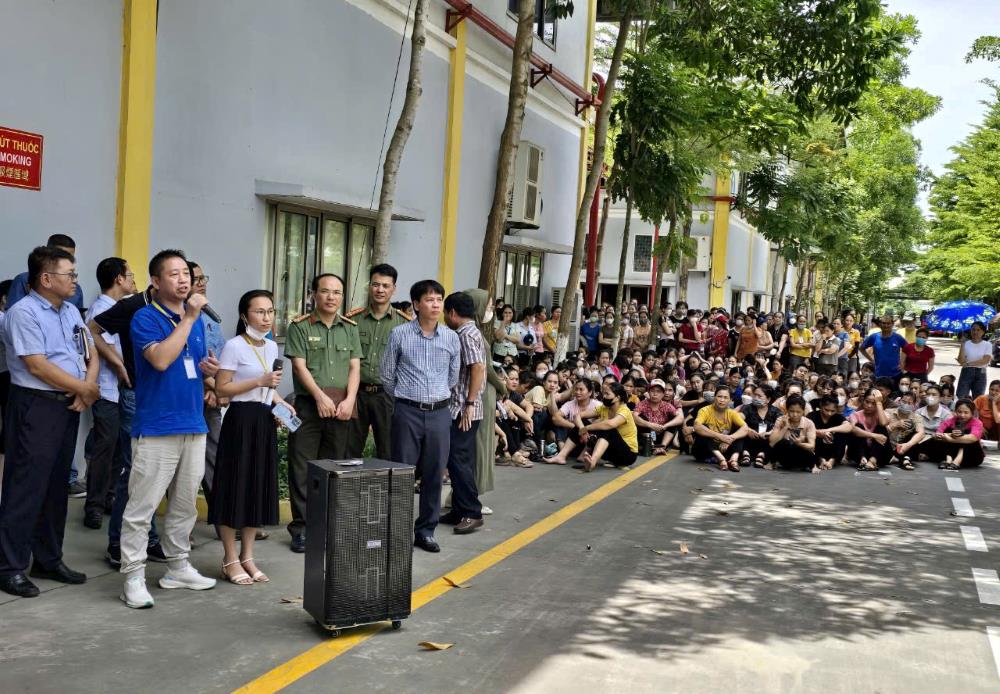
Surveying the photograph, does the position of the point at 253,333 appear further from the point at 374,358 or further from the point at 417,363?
the point at 374,358

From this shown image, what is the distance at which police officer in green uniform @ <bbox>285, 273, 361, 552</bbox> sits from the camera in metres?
7.53

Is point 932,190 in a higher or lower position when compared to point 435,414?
higher

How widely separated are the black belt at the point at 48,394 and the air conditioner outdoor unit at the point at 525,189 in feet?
43.8

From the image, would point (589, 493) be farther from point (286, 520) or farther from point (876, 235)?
point (876, 235)

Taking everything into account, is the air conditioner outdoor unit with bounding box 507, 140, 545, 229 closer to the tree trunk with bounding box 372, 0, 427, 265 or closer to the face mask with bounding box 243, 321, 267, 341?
the tree trunk with bounding box 372, 0, 427, 265

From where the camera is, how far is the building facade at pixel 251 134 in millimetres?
9047

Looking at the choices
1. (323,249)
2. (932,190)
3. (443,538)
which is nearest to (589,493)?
(443,538)

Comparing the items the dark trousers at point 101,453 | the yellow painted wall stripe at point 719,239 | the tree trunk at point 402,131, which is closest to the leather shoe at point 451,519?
the dark trousers at point 101,453

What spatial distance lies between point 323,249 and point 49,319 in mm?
7280

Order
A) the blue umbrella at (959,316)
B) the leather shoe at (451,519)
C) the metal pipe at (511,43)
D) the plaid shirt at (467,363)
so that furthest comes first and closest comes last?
1. the blue umbrella at (959,316)
2. the metal pipe at (511,43)
3. the leather shoe at (451,519)
4. the plaid shirt at (467,363)

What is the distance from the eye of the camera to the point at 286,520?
28.1 ft

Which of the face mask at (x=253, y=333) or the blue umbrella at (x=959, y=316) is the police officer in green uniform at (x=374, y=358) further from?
the blue umbrella at (x=959, y=316)

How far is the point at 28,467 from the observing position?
621cm

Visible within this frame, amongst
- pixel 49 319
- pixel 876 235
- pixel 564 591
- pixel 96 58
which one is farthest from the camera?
pixel 876 235
